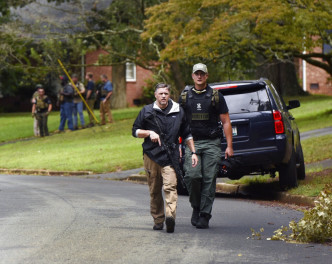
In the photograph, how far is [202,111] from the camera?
35.5 feet

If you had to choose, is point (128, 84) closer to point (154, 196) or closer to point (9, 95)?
point (9, 95)

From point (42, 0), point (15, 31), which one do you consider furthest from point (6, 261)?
point (42, 0)

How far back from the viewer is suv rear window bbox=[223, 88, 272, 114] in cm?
1399

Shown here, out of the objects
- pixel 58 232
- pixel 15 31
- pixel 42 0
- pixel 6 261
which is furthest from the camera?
pixel 42 0

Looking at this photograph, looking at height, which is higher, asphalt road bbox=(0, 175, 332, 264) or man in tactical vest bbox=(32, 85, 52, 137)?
man in tactical vest bbox=(32, 85, 52, 137)

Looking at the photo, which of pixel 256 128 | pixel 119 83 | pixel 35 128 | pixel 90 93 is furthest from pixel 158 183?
pixel 119 83

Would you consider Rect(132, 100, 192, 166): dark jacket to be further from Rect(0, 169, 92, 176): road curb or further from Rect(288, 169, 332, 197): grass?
Rect(0, 169, 92, 176): road curb

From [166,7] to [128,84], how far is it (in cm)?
2319

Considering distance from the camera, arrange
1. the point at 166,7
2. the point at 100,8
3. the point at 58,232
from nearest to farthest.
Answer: the point at 58,232 < the point at 166,7 < the point at 100,8

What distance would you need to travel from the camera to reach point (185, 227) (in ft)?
34.8

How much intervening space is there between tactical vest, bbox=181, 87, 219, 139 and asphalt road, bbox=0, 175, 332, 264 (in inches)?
48.1

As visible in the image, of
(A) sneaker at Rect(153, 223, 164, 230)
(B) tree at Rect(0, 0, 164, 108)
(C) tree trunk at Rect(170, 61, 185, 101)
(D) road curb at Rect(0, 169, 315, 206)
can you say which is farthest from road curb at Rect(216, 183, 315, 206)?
(C) tree trunk at Rect(170, 61, 185, 101)

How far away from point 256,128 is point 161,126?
155 inches

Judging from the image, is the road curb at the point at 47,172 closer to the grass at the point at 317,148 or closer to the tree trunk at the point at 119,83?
the grass at the point at 317,148
